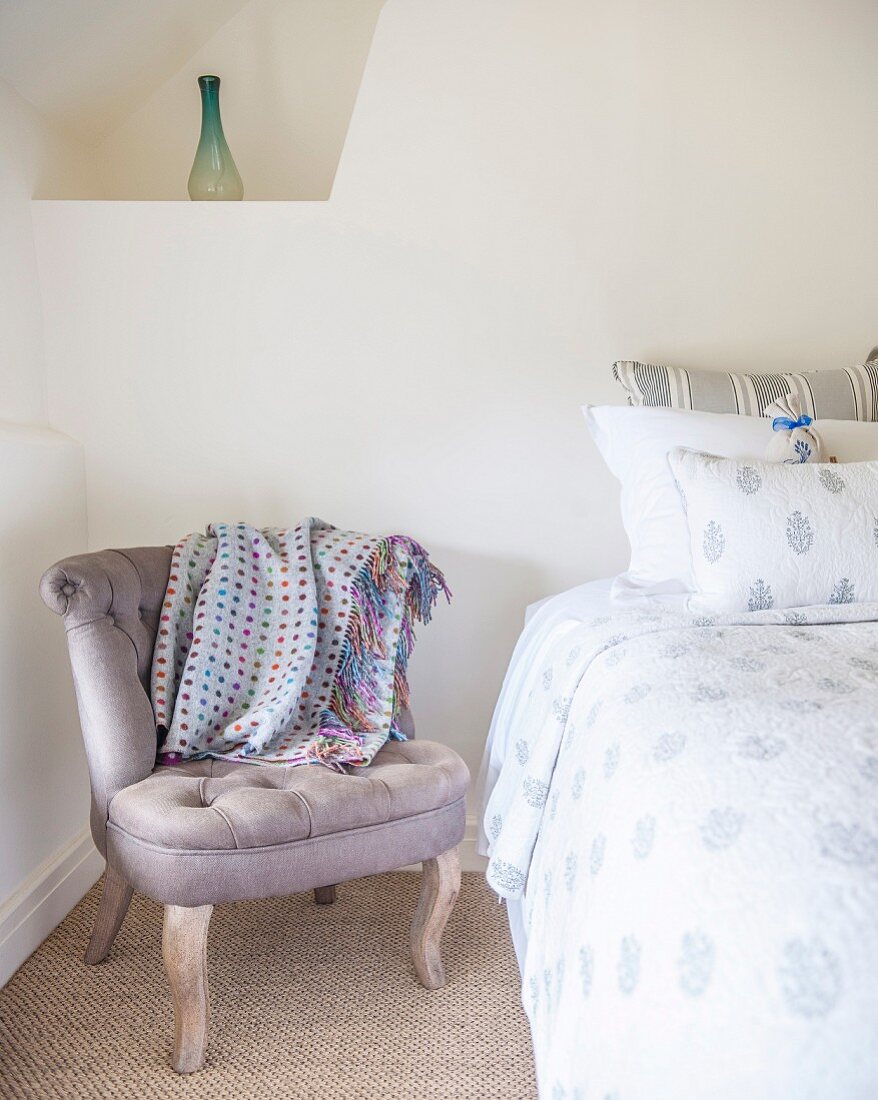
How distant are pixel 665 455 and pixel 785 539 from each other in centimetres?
39

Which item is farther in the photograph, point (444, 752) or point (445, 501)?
point (445, 501)

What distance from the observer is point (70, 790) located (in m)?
2.11

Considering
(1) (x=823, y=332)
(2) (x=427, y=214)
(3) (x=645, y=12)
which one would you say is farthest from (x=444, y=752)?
(3) (x=645, y=12)

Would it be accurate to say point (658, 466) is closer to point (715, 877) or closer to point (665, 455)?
point (665, 455)

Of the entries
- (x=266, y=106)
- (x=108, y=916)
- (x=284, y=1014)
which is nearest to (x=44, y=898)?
(x=108, y=916)

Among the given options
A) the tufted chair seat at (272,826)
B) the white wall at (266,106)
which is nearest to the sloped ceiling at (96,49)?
the white wall at (266,106)

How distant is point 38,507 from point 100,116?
1032 millimetres

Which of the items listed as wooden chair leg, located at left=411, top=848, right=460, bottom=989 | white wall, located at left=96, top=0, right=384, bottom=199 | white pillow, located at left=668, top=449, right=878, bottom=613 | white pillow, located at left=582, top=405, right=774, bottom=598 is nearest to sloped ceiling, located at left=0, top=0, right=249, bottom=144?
white wall, located at left=96, top=0, right=384, bottom=199

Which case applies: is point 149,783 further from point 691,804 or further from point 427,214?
point 427,214

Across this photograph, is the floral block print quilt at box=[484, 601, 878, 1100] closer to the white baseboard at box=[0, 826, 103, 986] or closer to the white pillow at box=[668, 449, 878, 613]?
the white pillow at box=[668, 449, 878, 613]

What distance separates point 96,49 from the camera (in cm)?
207

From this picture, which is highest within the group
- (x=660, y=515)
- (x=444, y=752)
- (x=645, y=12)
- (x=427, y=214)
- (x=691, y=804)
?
(x=645, y=12)

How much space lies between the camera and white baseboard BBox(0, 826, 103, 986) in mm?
1757

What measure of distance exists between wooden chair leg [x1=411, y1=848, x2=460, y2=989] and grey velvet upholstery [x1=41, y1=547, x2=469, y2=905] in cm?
6
